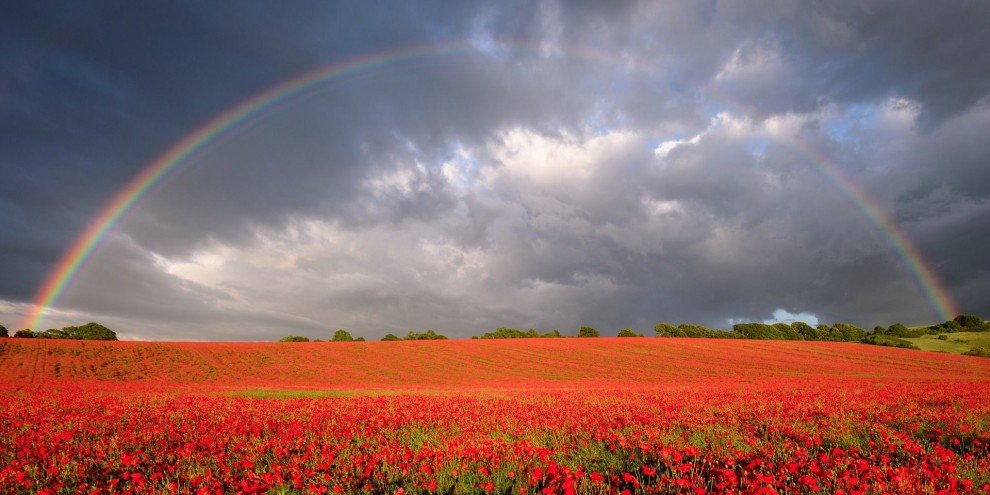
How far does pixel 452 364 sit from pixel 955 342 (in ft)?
279

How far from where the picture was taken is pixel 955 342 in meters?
76.6

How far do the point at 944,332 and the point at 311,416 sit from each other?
125360 millimetres

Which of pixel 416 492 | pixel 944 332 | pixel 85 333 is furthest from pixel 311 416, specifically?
pixel 944 332

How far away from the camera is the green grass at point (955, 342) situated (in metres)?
70.7

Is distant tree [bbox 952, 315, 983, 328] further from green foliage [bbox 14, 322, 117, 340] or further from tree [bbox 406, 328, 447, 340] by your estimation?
green foliage [bbox 14, 322, 117, 340]

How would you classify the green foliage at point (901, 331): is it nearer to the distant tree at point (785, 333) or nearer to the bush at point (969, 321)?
the bush at point (969, 321)

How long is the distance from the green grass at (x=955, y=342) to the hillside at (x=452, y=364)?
86.9ft

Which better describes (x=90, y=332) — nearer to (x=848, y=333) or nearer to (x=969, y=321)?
(x=848, y=333)

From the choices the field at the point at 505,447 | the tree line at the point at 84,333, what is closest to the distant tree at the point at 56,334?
the tree line at the point at 84,333

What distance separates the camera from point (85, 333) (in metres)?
65.6

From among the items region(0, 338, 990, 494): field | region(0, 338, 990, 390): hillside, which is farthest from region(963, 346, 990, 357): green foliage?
region(0, 338, 990, 494): field

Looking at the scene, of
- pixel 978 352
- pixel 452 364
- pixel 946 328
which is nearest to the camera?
pixel 452 364

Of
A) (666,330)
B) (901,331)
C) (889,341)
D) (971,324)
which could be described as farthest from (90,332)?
(971,324)

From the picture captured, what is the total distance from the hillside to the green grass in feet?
86.9
